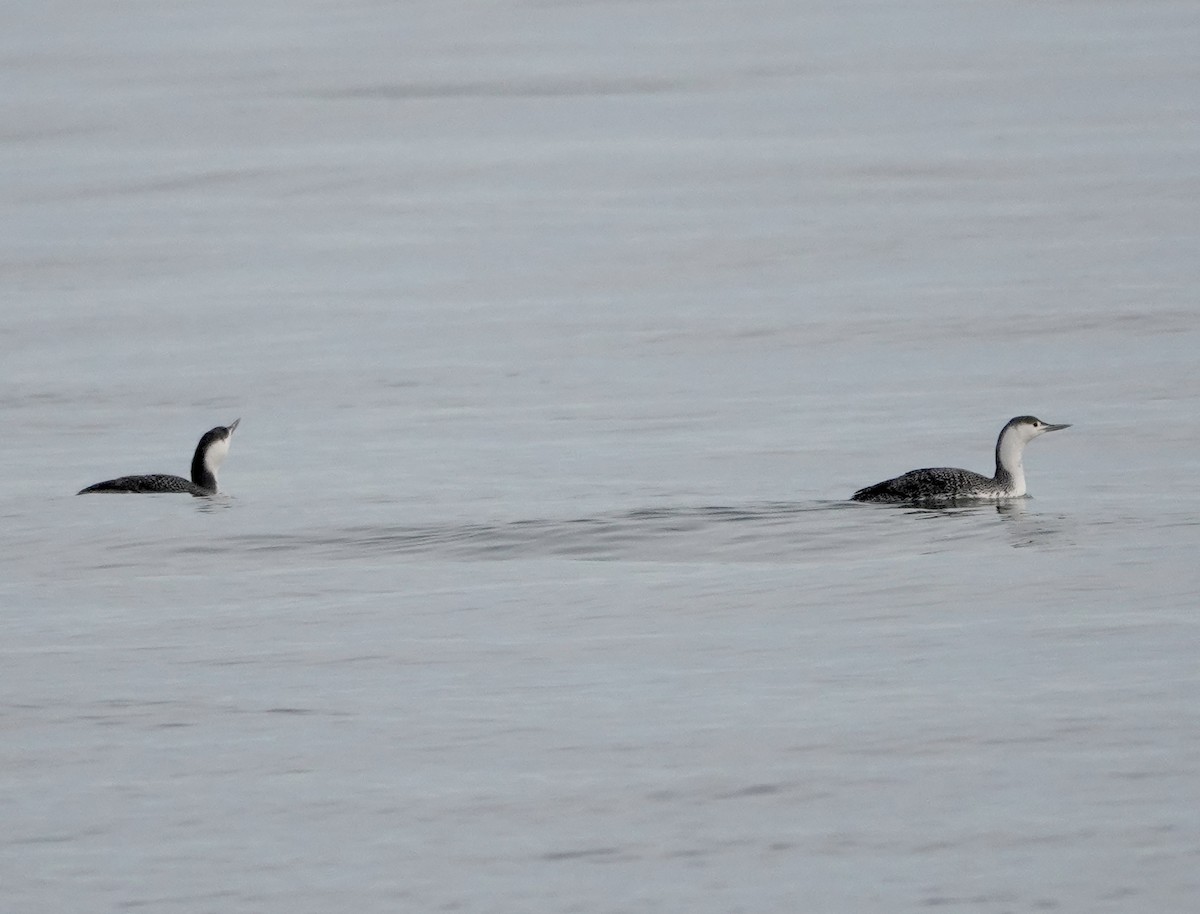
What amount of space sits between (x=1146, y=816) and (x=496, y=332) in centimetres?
2071

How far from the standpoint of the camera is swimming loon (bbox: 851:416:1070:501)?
17.4m

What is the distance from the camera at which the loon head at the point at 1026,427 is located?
18.2 meters

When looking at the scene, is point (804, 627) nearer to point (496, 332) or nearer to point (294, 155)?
point (496, 332)

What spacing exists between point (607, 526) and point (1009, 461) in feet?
11.1

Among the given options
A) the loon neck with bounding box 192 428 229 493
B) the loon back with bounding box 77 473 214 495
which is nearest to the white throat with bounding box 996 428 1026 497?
the loon neck with bounding box 192 428 229 493

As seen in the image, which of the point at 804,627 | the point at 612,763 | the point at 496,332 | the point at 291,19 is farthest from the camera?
the point at 291,19

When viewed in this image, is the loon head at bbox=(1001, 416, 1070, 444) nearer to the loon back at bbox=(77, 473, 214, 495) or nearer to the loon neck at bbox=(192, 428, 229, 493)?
the loon neck at bbox=(192, 428, 229, 493)

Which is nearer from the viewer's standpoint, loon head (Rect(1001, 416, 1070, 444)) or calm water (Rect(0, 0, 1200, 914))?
calm water (Rect(0, 0, 1200, 914))

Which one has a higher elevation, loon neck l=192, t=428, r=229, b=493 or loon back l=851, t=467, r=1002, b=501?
loon neck l=192, t=428, r=229, b=493

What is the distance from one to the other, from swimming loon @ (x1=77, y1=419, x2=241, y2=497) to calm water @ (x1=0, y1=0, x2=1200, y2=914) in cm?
27

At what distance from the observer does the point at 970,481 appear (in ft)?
58.5

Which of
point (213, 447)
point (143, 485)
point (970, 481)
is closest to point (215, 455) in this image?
point (213, 447)

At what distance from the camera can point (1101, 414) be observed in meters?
22.0

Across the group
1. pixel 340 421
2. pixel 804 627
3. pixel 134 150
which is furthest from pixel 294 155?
pixel 804 627
